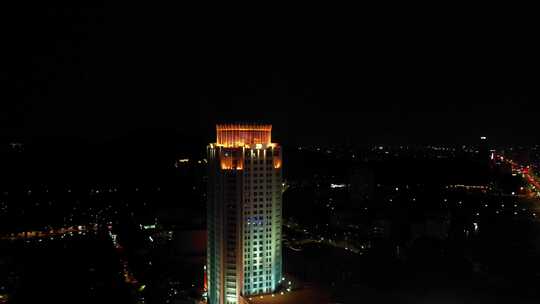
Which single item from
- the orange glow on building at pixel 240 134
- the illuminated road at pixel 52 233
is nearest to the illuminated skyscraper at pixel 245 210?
the orange glow on building at pixel 240 134

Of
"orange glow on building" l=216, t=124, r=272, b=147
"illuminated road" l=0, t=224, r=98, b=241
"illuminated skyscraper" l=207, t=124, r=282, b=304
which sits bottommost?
"illuminated road" l=0, t=224, r=98, b=241

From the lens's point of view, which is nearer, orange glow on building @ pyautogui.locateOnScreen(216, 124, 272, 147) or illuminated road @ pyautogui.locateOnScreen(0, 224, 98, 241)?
orange glow on building @ pyautogui.locateOnScreen(216, 124, 272, 147)

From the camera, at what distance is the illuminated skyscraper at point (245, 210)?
38.6 feet

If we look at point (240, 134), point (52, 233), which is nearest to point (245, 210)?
point (240, 134)

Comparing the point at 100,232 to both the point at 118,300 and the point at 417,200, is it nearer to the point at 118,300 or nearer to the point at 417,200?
the point at 118,300

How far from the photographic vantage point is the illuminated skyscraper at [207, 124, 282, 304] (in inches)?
463

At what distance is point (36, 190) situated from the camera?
35.7 meters

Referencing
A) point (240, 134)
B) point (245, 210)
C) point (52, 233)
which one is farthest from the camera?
point (52, 233)

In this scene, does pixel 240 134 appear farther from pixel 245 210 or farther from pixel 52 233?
pixel 52 233

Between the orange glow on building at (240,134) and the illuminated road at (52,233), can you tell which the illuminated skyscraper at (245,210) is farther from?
the illuminated road at (52,233)

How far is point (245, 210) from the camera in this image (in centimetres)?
1180

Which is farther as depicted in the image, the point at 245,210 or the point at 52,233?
the point at 52,233

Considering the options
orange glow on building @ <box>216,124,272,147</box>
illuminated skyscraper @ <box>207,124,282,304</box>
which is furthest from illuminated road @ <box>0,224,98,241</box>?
orange glow on building @ <box>216,124,272,147</box>

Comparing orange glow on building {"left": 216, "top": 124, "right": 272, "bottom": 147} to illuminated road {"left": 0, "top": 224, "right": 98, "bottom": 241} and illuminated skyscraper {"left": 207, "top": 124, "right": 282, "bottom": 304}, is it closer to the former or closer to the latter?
illuminated skyscraper {"left": 207, "top": 124, "right": 282, "bottom": 304}
